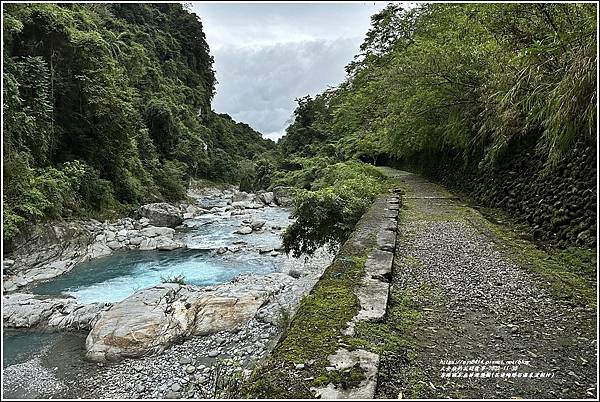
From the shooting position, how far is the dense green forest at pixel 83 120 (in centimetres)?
632

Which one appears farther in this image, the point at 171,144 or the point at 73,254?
the point at 171,144

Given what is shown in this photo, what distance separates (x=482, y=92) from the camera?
25.2 feet

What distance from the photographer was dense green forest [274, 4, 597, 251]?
146 inches

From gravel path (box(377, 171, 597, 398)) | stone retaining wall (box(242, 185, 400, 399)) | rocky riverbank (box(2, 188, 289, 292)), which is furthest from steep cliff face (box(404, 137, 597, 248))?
rocky riverbank (box(2, 188, 289, 292))

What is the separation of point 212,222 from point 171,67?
25.9m

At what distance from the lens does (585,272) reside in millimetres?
3549

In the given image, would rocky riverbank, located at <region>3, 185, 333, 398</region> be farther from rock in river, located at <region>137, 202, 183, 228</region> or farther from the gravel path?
rock in river, located at <region>137, 202, 183, 228</region>

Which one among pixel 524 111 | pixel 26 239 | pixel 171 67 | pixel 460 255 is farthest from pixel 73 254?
pixel 171 67

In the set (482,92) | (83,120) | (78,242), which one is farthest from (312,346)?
(83,120)

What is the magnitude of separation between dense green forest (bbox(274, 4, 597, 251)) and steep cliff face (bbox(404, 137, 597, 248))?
9 cm

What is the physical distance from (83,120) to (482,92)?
43.3 feet

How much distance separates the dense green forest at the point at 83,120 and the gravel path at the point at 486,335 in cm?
251

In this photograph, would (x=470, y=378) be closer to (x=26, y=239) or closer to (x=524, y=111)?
(x=524, y=111)

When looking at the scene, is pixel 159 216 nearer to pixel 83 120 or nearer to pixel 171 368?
pixel 83 120
